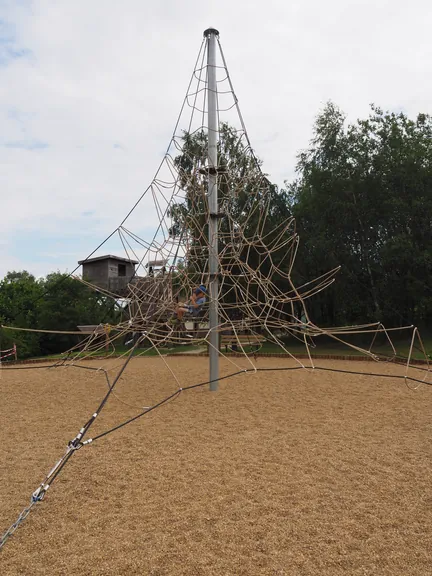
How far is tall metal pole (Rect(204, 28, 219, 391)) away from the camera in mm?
6069

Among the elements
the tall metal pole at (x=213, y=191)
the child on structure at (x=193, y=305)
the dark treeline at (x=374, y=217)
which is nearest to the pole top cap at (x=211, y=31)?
the tall metal pole at (x=213, y=191)

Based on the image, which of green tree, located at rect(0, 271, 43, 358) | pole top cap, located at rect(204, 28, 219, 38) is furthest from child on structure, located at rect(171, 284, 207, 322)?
green tree, located at rect(0, 271, 43, 358)

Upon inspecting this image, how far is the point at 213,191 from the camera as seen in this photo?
632cm

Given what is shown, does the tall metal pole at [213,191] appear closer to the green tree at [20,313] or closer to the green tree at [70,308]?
the green tree at [20,313]

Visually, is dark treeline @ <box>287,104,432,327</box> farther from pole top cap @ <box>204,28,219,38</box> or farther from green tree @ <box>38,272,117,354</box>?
pole top cap @ <box>204,28,219,38</box>

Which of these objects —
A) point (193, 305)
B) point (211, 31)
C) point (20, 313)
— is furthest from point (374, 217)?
point (20, 313)

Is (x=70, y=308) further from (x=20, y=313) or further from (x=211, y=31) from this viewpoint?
(x=211, y=31)

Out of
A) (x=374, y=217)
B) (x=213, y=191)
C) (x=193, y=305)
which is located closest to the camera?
(x=193, y=305)

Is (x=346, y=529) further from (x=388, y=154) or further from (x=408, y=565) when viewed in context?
(x=388, y=154)

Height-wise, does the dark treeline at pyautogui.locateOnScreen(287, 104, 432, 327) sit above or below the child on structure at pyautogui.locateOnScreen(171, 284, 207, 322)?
above

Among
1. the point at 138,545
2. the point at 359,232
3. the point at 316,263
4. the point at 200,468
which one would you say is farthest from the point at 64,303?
the point at 138,545

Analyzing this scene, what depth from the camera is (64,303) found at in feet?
47.0

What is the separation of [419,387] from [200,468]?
448cm

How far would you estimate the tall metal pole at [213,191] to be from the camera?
6069 millimetres
